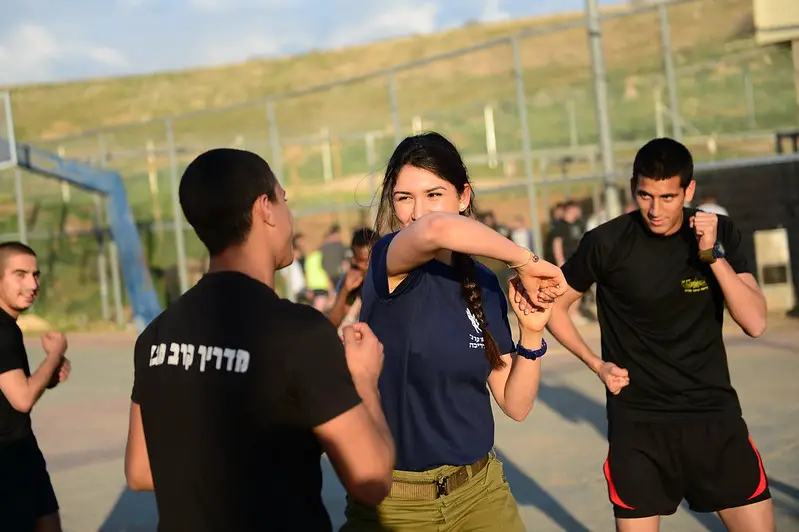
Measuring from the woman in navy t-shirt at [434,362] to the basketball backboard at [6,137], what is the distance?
51.8 ft

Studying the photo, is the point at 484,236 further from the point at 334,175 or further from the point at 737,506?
the point at 334,175

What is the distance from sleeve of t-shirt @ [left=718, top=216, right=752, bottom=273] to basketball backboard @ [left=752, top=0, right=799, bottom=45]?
36.2ft

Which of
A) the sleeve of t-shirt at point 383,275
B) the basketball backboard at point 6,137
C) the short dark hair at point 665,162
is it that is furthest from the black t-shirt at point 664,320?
the basketball backboard at point 6,137

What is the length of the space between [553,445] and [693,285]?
12.7ft

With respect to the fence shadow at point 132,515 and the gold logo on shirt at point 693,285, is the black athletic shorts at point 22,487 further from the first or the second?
the gold logo on shirt at point 693,285

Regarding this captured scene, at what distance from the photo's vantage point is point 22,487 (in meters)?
4.60

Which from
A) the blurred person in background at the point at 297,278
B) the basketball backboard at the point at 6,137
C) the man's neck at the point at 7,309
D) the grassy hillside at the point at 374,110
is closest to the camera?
the man's neck at the point at 7,309

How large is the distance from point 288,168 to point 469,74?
22575 mm

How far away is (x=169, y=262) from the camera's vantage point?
26.0m

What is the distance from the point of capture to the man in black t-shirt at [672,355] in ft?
13.7

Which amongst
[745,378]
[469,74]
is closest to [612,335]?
[745,378]

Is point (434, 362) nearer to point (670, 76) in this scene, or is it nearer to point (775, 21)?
point (670, 76)

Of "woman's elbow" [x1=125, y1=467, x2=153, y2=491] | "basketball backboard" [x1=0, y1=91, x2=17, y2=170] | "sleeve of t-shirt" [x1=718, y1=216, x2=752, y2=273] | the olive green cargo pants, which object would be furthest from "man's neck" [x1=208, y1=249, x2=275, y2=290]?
"basketball backboard" [x1=0, y1=91, x2=17, y2=170]

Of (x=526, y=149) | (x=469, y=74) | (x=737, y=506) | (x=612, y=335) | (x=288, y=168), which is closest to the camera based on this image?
(x=737, y=506)
